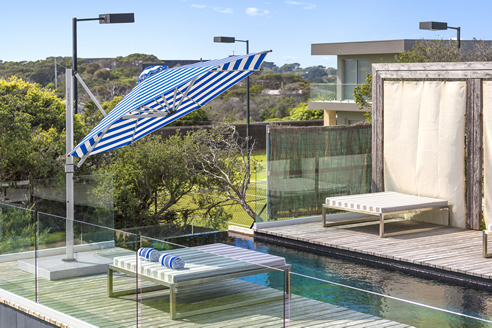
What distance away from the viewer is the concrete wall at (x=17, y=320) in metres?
7.45

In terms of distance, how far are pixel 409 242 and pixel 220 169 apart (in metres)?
7.00

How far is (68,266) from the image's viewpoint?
6879 mm

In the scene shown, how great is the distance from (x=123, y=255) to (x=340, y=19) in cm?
11997

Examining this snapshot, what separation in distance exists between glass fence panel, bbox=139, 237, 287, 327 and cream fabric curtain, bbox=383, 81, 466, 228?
25.4ft

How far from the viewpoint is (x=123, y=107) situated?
7.94m

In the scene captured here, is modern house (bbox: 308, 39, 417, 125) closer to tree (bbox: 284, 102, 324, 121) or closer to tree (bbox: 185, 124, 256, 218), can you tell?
tree (bbox: 185, 124, 256, 218)

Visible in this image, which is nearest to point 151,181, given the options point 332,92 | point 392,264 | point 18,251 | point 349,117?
point 392,264

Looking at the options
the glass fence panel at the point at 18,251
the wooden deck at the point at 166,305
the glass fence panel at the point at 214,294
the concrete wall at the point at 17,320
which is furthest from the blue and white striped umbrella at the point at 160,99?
the glass fence panel at the point at 214,294

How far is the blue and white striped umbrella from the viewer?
787 centimetres

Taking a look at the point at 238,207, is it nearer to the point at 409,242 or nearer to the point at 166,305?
the point at 409,242

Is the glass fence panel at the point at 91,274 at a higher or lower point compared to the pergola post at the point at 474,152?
lower

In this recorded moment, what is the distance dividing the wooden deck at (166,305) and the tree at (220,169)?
30.8 ft

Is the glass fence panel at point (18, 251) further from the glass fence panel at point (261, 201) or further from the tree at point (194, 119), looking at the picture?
the tree at point (194, 119)

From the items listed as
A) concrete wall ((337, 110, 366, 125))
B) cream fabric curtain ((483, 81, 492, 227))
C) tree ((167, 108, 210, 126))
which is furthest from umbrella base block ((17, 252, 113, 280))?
tree ((167, 108, 210, 126))
